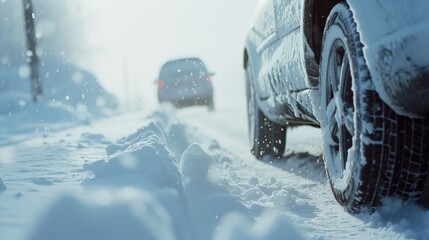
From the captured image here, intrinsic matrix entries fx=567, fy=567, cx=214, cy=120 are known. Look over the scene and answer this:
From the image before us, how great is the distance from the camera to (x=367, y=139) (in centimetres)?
225

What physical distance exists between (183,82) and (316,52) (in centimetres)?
1326

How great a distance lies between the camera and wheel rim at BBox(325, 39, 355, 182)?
2.53 meters

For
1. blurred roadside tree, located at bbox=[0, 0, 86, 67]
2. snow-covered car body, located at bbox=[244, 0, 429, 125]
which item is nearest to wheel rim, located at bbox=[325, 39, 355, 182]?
snow-covered car body, located at bbox=[244, 0, 429, 125]

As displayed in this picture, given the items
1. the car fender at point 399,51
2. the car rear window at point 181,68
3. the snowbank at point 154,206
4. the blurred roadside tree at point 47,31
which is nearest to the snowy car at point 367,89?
the car fender at point 399,51

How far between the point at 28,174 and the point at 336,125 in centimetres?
152

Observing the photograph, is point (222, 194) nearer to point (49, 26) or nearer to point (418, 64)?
point (418, 64)

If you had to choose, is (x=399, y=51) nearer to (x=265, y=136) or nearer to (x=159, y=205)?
(x=159, y=205)

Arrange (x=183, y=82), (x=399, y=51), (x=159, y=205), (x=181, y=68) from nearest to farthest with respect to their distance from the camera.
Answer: (x=399, y=51)
(x=159, y=205)
(x=183, y=82)
(x=181, y=68)

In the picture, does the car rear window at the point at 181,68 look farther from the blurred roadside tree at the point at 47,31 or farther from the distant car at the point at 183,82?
the blurred roadside tree at the point at 47,31

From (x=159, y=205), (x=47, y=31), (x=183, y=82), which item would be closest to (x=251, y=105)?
(x=159, y=205)

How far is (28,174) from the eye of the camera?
276 centimetres

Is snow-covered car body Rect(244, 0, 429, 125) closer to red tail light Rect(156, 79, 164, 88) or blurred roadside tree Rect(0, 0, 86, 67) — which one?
red tail light Rect(156, 79, 164, 88)

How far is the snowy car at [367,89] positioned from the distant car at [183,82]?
1287 cm

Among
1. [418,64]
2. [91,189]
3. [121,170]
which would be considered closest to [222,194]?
[121,170]
